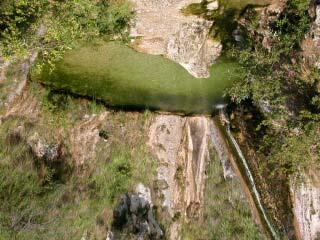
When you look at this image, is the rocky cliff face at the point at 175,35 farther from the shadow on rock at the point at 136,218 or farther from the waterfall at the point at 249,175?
the shadow on rock at the point at 136,218

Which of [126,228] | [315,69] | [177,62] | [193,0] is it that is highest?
[193,0]

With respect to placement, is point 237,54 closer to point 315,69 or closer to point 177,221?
point 315,69

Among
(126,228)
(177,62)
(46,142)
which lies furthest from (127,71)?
(126,228)

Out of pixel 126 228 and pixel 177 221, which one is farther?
pixel 177 221

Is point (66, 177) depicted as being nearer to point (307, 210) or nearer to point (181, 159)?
point (181, 159)

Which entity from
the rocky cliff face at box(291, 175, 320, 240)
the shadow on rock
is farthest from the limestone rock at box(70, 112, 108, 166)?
the rocky cliff face at box(291, 175, 320, 240)

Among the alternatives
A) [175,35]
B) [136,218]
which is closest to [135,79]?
[175,35]

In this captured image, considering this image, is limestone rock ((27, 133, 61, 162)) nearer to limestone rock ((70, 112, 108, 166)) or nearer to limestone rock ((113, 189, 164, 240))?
limestone rock ((70, 112, 108, 166))
